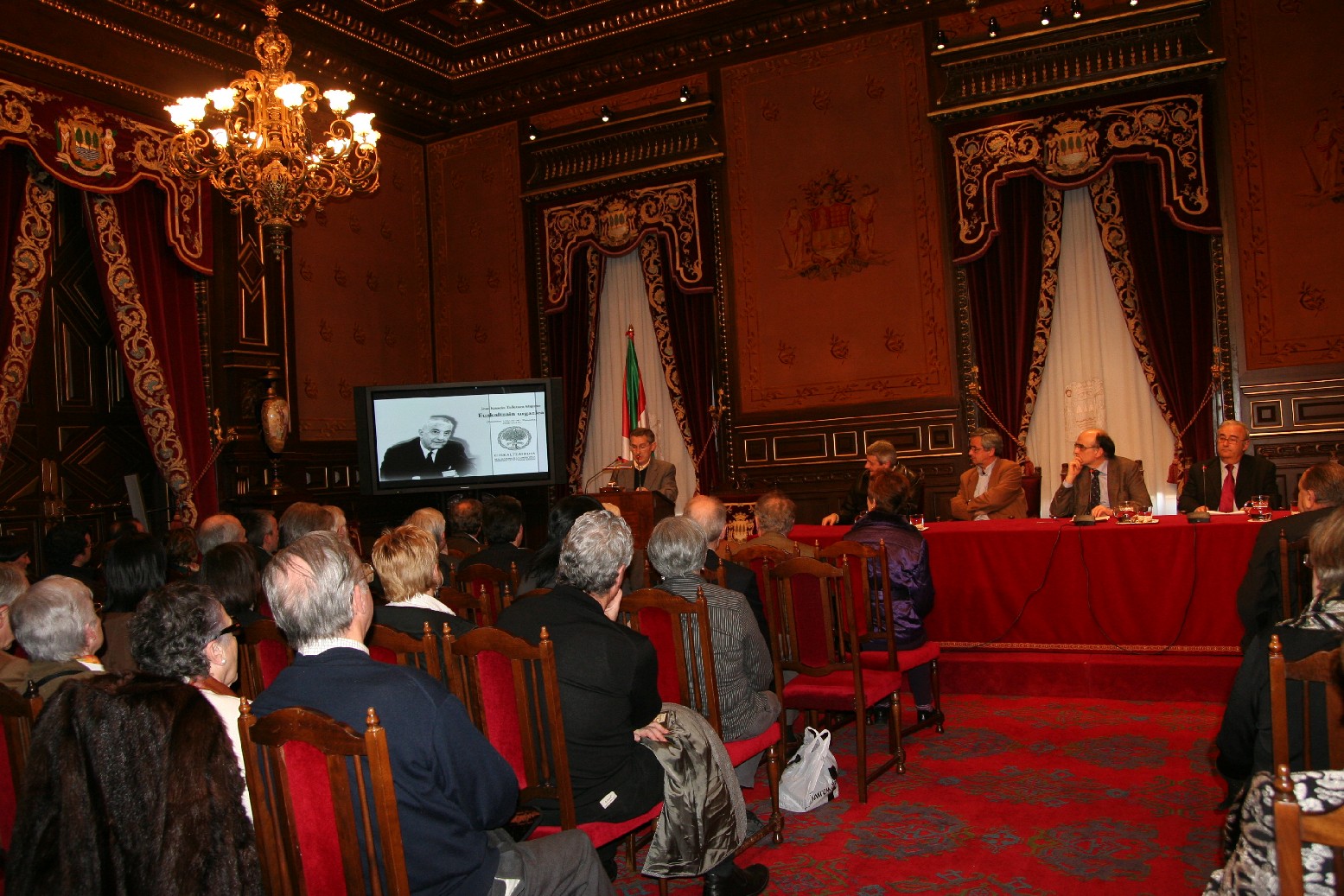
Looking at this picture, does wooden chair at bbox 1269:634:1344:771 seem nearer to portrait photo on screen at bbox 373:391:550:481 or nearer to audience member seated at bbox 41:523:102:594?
audience member seated at bbox 41:523:102:594

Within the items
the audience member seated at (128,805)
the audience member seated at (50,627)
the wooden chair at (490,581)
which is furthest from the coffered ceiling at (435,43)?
the audience member seated at (128,805)

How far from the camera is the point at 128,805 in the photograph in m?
1.81

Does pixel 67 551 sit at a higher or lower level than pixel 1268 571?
higher

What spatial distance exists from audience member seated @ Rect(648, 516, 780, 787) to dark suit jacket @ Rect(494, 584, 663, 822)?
61 cm

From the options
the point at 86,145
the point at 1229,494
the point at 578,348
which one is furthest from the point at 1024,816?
the point at 86,145

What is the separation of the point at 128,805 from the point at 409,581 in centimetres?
157

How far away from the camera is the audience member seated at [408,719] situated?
6.40 feet

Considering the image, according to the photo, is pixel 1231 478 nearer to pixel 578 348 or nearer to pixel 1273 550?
pixel 1273 550

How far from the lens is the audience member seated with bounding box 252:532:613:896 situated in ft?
6.40

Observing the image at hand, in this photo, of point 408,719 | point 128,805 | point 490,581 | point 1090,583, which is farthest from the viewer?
point 1090,583

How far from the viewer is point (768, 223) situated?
28.8ft

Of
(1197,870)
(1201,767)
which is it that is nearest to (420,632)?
(1197,870)

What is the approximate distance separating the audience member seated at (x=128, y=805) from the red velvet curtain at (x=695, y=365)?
7.14 meters

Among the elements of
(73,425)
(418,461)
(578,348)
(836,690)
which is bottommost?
(836,690)
